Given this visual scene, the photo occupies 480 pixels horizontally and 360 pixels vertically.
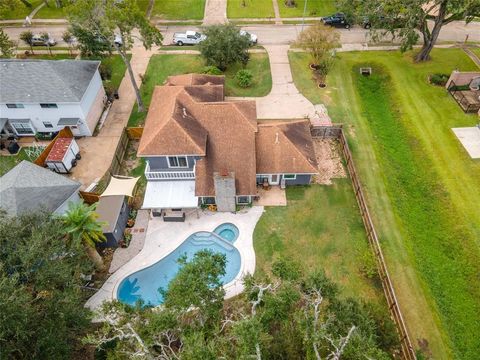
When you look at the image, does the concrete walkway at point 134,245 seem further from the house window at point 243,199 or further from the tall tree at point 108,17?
the tall tree at point 108,17

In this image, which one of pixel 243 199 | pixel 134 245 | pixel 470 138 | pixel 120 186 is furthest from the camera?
pixel 470 138

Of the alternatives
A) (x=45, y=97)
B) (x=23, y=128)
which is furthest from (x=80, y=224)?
(x=23, y=128)

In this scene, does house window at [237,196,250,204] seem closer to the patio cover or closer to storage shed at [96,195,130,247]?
the patio cover

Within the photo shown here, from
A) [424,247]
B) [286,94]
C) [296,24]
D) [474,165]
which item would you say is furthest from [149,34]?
[474,165]

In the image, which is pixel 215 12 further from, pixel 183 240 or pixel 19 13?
pixel 183 240

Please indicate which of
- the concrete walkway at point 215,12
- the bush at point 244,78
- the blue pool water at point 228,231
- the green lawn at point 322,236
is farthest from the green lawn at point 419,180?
the concrete walkway at point 215,12
